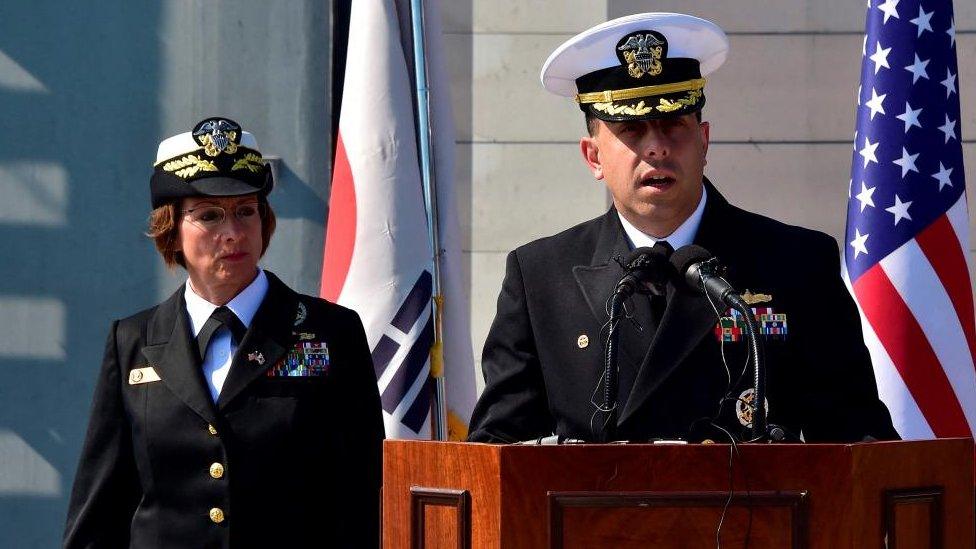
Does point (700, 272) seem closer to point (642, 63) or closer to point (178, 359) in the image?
point (642, 63)

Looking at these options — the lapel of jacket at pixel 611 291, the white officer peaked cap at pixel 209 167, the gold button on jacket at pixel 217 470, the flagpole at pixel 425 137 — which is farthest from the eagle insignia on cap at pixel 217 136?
the flagpole at pixel 425 137

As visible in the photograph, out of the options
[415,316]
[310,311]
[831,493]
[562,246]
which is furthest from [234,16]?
[831,493]

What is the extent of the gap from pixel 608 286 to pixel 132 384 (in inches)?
50.1

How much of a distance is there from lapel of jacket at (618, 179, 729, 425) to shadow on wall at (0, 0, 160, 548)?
4264 millimetres

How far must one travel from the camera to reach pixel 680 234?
3.09 meters

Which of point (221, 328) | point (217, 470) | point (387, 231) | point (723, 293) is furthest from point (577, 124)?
point (723, 293)

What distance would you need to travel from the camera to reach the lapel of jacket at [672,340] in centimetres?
288

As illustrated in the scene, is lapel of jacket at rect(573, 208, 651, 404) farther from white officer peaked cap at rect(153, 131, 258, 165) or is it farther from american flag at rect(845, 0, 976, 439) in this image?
american flag at rect(845, 0, 976, 439)

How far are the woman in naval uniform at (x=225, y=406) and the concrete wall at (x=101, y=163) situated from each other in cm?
293

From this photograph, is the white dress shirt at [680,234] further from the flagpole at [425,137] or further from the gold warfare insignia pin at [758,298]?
the flagpole at [425,137]

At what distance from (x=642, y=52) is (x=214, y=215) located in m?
1.23

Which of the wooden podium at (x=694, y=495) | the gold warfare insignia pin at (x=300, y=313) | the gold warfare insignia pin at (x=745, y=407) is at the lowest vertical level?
the wooden podium at (x=694, y=495)

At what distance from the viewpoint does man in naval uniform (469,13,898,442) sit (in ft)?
9.48

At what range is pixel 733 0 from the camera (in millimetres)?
6926
